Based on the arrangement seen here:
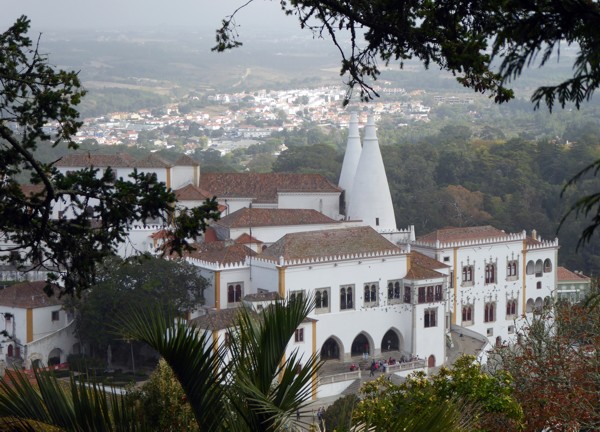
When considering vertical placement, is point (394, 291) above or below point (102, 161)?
below

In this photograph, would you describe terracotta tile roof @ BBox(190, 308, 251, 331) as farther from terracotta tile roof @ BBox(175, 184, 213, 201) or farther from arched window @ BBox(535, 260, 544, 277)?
arched window @ BBox(535, 260, 544, 277)

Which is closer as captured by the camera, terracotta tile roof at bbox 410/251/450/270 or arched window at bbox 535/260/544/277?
terracotta tile roof at bbox 410/251/450/270

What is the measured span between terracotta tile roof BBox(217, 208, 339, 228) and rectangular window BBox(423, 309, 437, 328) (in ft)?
17.2

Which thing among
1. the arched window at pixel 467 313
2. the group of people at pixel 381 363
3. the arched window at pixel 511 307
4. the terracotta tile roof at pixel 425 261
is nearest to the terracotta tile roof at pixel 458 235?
the terracotta tile roof at pixel 425 261

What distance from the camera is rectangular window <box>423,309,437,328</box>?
1420 inches

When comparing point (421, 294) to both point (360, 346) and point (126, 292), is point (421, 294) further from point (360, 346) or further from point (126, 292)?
point (126, 292)

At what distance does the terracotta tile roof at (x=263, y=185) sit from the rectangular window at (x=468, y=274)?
6075 mm

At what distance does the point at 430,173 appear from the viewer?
65375 mm

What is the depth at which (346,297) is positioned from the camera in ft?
114

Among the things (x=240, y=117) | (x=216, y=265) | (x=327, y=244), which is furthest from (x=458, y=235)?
(x=240, y=117)

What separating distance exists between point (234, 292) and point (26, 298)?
625cm

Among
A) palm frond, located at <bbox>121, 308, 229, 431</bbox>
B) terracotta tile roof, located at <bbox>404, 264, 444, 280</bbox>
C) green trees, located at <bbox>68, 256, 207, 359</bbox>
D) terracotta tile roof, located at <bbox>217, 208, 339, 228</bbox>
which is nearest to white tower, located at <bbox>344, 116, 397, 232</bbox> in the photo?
terracotta tile roof, located at <bbox>217, 208, 339, 228</bbox>

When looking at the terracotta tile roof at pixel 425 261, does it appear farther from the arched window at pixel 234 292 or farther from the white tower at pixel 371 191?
the arched window at pixel 234 292

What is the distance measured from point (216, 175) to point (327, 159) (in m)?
23.0
